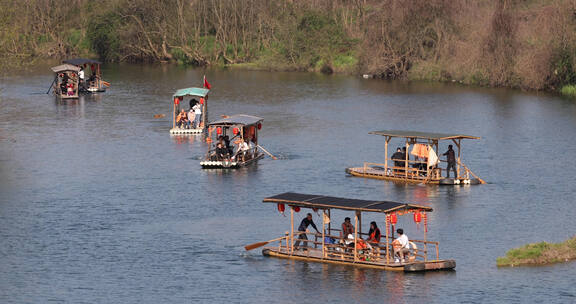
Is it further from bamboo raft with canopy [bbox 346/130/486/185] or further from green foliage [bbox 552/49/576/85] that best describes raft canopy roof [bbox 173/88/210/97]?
green foliage [bbox 552/49/576/85]

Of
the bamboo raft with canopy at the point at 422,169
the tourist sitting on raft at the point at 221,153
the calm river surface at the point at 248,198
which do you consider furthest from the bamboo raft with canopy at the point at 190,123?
the bamboo raft with canopy at the point at 422,169

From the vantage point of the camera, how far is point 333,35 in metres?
160

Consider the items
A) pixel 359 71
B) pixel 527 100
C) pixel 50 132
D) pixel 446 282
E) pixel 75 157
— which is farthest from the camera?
pixel 359 71

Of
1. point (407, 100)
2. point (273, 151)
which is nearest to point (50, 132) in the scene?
point (273, 151)

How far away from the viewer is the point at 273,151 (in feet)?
273

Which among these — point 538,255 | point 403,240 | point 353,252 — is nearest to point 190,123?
point 353,252

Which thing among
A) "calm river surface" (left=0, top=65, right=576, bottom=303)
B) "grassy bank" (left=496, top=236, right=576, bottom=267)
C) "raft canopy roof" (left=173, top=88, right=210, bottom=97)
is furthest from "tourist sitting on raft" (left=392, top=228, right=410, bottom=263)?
"raft canopy roof" (left=173, top=88, right=210, bottom=97)

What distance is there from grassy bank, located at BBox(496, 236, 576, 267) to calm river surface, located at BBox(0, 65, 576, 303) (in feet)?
2.57

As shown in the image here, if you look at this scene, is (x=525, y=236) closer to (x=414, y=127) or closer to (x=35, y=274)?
(x=35, y=274)

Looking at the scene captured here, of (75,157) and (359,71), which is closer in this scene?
(75,157)

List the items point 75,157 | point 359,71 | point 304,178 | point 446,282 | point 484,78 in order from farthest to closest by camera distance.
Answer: point 359,71
point 484,78
point 75,157
point 304,178
point 446,282

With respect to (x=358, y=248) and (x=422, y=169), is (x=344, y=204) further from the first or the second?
(x=422, y=169)

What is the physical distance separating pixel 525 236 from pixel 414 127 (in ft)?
145

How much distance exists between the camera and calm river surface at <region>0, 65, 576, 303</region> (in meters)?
45.4
